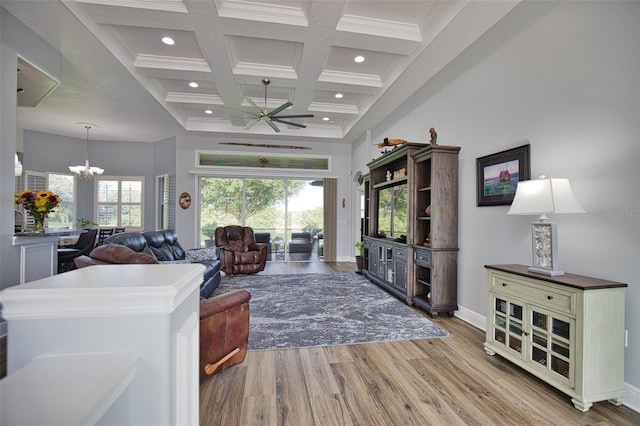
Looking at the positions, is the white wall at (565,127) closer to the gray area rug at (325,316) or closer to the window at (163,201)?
the gray area rug at (325,316)

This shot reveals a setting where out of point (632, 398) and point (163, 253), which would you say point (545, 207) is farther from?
point (163, 253)

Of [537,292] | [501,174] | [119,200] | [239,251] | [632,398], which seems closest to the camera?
[632,398]

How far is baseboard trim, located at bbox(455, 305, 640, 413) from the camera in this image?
1911 mm

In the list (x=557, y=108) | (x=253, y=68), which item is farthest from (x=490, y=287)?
(x=253, y=68)

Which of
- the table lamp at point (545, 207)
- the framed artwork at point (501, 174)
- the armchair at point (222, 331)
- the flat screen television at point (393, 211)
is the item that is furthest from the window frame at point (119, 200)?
the table lamp at point (545, 207)

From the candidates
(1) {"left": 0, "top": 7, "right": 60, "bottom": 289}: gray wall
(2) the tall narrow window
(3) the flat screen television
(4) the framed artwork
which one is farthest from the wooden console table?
(2) the tall narrow window

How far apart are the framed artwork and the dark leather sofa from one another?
133 inches

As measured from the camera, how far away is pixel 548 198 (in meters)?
2.13

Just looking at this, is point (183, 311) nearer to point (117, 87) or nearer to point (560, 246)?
→ point (560, 246)

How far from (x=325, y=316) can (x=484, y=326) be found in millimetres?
1700

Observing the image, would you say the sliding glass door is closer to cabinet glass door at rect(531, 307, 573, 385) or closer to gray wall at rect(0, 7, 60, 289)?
gray wall at rect(0, 7, 60, 289)

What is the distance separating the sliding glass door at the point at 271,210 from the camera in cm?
768

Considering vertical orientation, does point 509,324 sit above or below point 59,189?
below

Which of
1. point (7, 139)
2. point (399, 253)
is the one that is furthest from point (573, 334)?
point (7, 139)
